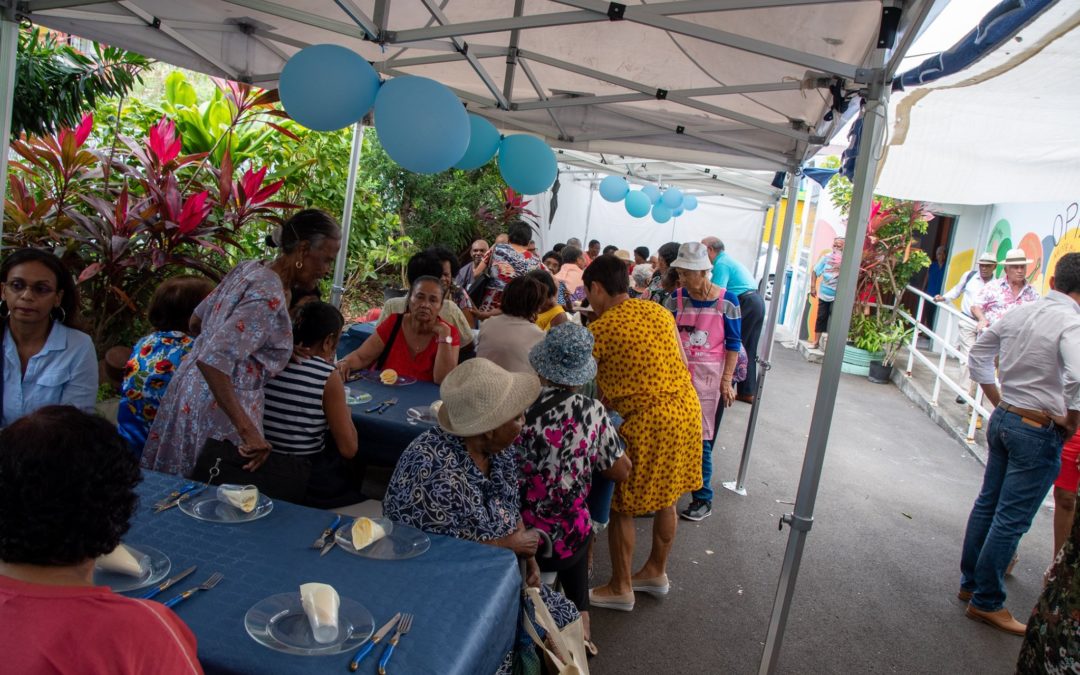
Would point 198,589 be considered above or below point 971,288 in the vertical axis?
below

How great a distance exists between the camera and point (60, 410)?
1.17 metres

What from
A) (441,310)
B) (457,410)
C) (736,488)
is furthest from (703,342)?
(457,410)

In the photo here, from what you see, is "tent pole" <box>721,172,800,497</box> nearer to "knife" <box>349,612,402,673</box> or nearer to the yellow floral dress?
the yellow floral dress

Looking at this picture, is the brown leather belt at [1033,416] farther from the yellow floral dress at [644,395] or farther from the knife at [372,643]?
the knife at [372,643]

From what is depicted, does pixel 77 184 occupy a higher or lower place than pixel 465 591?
higher

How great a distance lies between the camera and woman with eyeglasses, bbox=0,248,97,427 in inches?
99.3

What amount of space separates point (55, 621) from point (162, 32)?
3.96 meters

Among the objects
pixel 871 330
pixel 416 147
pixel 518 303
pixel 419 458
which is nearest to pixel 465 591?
pixel 419 458

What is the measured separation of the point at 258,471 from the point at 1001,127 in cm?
448

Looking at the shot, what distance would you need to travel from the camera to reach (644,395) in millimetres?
3420

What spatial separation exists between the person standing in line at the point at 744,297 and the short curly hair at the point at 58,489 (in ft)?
17.3

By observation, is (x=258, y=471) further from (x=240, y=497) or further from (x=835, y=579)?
(x=835, y=579)

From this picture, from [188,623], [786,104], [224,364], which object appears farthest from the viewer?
[786,104]

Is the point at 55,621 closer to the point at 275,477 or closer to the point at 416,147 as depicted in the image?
the point at 275,477
